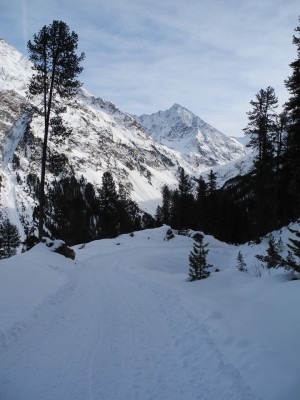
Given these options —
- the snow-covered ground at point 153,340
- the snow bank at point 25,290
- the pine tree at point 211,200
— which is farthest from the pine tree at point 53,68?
the pine tree at point 211,200

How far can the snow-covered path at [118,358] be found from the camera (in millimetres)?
5336

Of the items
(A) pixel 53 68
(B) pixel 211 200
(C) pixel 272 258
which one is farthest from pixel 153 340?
(B) pixel 211 200

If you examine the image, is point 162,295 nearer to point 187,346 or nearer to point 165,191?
point 187,346

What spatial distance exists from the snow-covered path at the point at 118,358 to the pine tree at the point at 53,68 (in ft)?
37.1

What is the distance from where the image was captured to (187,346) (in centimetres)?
719

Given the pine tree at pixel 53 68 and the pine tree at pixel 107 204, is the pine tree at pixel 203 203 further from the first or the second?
the pine tree at pixel 53 68

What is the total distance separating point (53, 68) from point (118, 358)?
17702 millimetres

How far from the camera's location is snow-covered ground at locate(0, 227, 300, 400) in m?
5.30

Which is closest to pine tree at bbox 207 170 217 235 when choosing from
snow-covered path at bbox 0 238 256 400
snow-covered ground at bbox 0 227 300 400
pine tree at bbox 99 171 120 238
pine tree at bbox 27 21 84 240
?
pine tree at bbox 99 171 120 238

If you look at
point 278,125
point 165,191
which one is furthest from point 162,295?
point 165,191

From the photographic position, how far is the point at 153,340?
7.70m

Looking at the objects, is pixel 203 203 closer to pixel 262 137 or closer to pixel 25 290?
pixel 262 137

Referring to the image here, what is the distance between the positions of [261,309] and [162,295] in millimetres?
4823

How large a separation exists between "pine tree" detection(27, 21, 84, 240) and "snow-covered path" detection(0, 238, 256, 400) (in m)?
11.3
